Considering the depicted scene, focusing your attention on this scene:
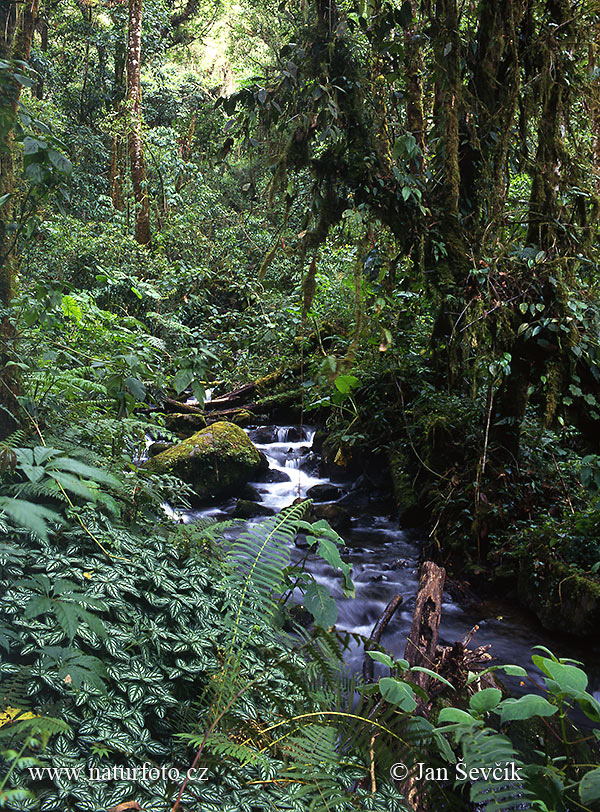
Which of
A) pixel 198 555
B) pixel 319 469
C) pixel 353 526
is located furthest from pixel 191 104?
pixel 198 555

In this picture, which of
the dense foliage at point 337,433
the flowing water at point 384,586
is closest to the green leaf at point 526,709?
the dense foliage at point 337,433

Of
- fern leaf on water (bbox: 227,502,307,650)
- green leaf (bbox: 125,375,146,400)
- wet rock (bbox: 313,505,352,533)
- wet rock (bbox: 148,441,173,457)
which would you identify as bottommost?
wet rock (bbox: 313,505,352,533)

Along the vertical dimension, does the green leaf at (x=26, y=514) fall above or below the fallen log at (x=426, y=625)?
above

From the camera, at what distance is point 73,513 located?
104 inches

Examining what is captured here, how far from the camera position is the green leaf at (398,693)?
6.31 ft

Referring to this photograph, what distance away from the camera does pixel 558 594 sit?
4.39 metres

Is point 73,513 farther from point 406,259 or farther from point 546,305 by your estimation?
point 406,259

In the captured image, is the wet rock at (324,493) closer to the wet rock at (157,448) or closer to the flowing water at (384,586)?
the flowing water at (384,586)

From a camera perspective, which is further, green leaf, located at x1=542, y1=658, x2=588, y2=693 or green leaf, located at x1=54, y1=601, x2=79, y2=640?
green leaf, located at x1=54, y1=601, x2=79, y2=640

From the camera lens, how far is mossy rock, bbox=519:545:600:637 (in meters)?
4.20

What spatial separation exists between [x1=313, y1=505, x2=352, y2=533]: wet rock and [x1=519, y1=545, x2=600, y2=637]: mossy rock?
225cm

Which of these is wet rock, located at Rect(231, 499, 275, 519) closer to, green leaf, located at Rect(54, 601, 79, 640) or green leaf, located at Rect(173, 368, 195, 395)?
green leaf, located at Rect(173, 368, 195, 395)

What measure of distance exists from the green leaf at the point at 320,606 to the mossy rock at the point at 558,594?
111 inches

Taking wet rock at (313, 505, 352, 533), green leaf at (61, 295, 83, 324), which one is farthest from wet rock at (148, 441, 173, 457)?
green leaf at (61, 295, 83, 324)
